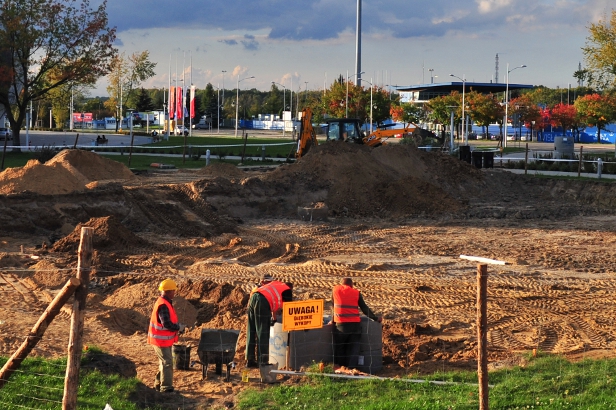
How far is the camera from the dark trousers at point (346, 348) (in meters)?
10.4

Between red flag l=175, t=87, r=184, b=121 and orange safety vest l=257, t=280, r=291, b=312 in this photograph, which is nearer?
orange safety vest l=257, t=280, r=291, b=312

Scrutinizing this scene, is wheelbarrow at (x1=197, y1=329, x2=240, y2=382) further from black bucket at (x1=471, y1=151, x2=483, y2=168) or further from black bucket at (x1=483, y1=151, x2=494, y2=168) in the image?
black bucket at (x1=483, y1=151, x2=494, y2=168)

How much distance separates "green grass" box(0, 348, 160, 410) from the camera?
8.38 metres

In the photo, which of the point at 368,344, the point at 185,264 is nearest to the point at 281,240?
the point at 185,264

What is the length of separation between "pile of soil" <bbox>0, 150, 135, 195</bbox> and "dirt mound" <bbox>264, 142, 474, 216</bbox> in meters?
6.38

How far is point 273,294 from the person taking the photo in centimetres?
1025

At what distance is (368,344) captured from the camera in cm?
1057

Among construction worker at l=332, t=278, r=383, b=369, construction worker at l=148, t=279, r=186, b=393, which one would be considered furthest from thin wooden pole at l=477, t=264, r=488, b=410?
construction worker at l=148, t=279, r=186, b=393

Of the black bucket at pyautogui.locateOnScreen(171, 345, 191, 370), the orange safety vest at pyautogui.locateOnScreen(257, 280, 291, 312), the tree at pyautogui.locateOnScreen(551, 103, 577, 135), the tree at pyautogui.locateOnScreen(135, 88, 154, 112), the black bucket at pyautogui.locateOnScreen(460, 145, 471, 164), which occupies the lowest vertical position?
the black bucket at pyautogui.locateOnScreen(171, 345, 191, 370)

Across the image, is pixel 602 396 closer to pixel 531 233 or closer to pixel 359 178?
pixel 531 233

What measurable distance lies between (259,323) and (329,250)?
9995mm

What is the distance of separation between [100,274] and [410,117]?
2678 inches

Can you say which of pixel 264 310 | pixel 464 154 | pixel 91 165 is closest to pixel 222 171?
pixel 91 165

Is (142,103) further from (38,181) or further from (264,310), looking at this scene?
(264,310)
